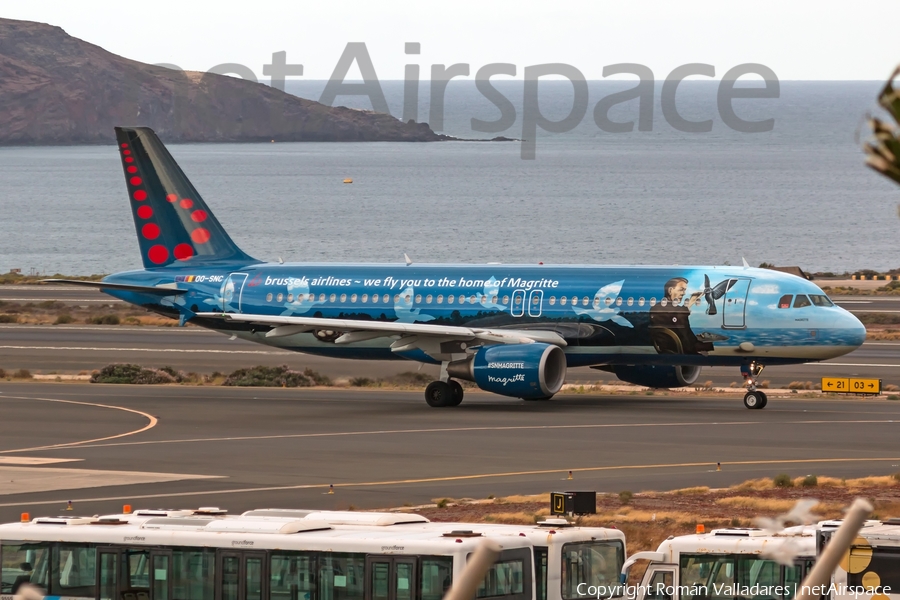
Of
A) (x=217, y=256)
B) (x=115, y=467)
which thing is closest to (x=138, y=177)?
(x=217, y=256)

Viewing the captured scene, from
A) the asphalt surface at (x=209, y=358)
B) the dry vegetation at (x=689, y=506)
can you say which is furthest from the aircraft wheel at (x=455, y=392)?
the dry vegetation at (x=689, y=506)

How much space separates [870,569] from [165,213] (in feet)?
140

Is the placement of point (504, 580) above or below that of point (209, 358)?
above

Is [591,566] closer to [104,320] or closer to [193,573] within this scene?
[193,573]

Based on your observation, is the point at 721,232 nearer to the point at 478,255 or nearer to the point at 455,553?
the point at 478,255

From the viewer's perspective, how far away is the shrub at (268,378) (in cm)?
5828

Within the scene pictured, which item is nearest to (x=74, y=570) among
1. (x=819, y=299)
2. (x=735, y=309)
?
(x=735, y=309)

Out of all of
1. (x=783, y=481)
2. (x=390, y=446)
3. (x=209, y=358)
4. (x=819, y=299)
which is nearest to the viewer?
(x=783, y=481)

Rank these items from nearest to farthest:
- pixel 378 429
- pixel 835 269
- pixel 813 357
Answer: pixel 378 429, pixel 813 357, pixel 835 269

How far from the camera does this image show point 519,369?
1736 inches

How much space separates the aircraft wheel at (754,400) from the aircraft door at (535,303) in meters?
6.99

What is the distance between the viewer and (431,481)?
30844 millimetres

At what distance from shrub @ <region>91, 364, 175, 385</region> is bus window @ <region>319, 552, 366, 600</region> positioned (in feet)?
144

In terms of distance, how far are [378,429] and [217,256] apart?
15171 millimetres
